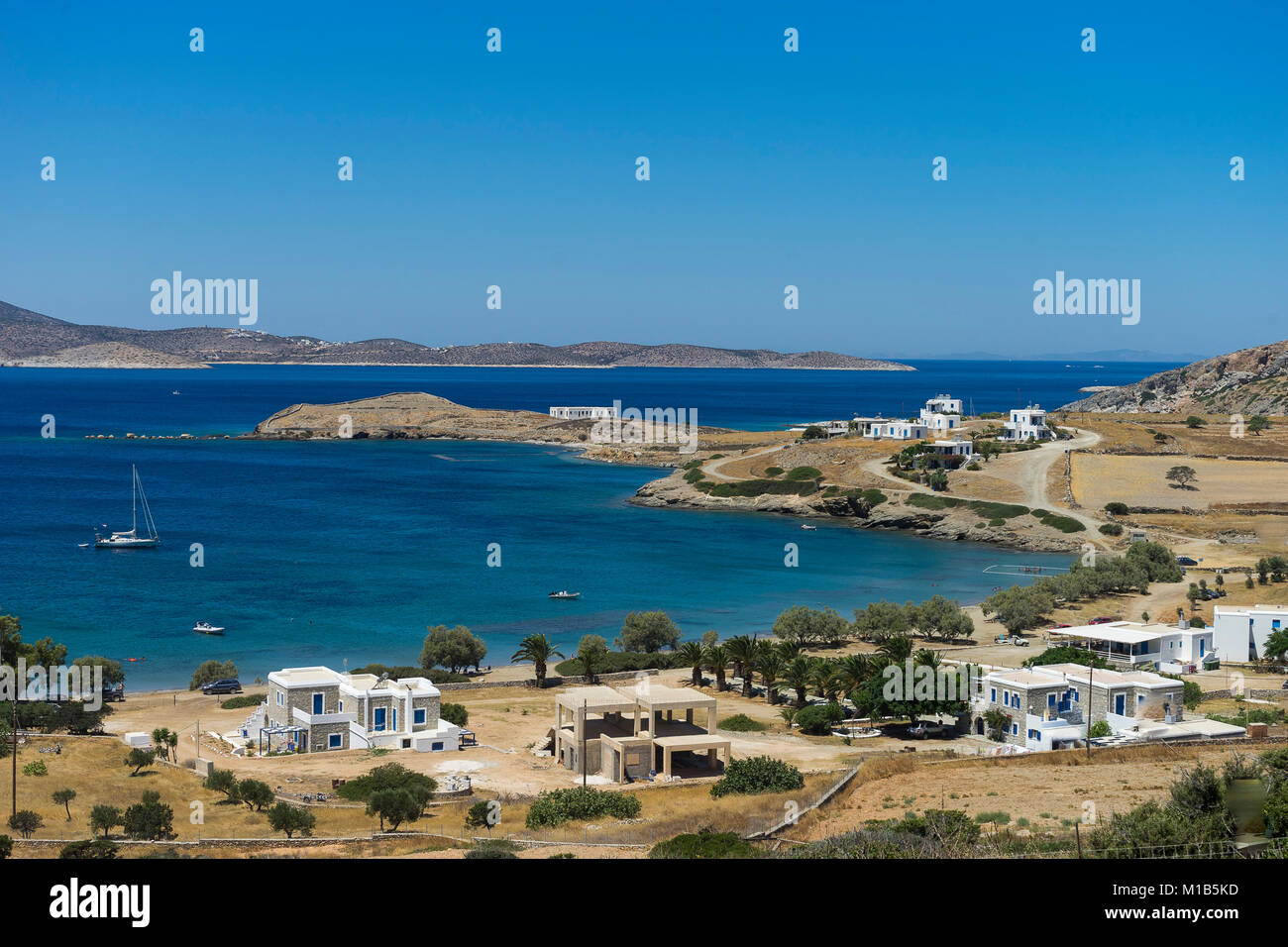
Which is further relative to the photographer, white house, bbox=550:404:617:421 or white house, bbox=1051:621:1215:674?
white house, bbox=550:404:617:421

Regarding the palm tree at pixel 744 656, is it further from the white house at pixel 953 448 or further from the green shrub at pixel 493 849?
the white house at pixel 953 448

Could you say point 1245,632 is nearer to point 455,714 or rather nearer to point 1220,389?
point 455,714

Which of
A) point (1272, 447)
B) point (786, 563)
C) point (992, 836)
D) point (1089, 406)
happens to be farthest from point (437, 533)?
point (1089, 406)

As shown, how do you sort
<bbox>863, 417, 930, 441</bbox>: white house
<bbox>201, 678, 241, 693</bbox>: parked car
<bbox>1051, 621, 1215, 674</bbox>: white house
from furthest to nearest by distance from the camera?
<bbox>863, 417, 930, 441</bbox>: white house → <bbox>201, 678, 241, 693</bbox>: parked car → <bbox>1051, 621, 1215, 674</bbox>: white house

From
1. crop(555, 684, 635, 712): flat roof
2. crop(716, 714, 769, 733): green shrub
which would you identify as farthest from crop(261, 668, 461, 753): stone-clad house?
crop(716, 714, 769, 733): green shrub

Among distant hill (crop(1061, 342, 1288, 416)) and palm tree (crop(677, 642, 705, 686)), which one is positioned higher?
distant hill (crop(1061, 342, 1288, 416))

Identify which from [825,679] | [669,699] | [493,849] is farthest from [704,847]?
[825,679]

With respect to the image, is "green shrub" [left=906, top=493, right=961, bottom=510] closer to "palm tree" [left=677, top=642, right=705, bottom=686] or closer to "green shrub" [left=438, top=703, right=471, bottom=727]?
"palm tree" [left=677, top=642, right=705, bottom=686]
